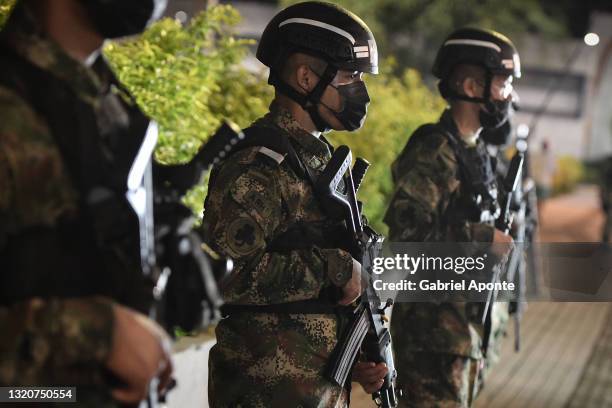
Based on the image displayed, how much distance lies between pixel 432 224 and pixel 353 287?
1117mm

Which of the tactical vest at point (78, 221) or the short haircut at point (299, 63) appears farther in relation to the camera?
the short haircut at point (299, 63)

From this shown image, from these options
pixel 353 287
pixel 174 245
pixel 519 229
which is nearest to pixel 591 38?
pixel 519 229

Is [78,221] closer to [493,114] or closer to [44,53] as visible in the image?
[44,53]

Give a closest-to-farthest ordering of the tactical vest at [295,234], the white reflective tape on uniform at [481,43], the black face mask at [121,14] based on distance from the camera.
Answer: the black face mask at [121,14], the tactical vest at [295,234], the white reflective tape on uniform at [481,43]

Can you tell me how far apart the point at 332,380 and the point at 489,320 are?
1414 mm

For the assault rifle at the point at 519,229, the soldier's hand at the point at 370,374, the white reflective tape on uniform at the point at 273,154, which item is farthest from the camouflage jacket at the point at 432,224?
A: the white reflective tape on uniform at the point at 273,154

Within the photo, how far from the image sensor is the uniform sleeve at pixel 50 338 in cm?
138

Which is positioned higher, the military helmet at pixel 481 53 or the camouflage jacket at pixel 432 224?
the military helmet at pixel 481 53

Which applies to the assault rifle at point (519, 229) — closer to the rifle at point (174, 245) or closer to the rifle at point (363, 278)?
the rifle at point (363, 278)

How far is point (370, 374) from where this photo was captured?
2.49 metres

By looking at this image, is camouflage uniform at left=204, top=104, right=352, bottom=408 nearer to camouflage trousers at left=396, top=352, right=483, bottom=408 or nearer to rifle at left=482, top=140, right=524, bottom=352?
camouflage trousers at left=396, top=352, right=483, bottom=408

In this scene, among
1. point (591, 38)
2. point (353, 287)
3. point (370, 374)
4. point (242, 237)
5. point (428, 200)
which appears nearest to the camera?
point (242, 237)

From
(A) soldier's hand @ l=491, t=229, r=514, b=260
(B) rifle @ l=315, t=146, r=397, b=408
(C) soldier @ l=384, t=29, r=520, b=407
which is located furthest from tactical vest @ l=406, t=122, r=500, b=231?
(B) rifle @ l=315, t=146, r=397, b=408

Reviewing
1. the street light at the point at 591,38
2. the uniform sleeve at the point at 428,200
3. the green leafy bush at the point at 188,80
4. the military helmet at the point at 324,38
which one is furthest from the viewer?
the street light at the point at 591,38
